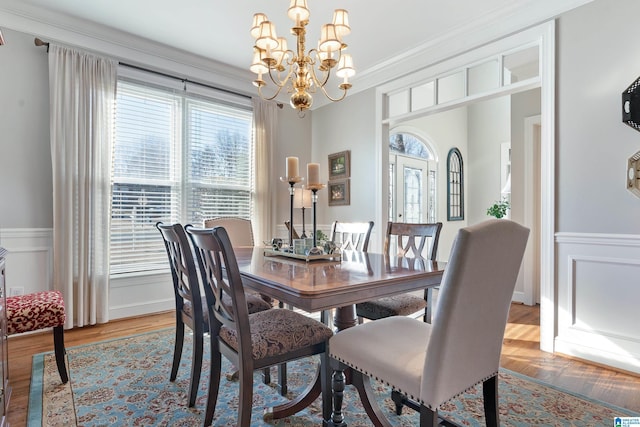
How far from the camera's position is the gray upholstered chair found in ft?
3.35

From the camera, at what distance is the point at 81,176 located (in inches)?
117

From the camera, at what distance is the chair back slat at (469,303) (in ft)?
3.30

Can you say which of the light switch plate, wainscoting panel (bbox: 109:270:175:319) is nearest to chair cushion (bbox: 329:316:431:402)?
the light switch plate

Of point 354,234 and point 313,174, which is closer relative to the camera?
point 313,174

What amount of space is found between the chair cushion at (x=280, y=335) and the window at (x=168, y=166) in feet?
7.55

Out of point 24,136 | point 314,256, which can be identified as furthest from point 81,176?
Result: point 314,256

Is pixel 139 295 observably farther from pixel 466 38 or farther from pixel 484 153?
pixel 484 153

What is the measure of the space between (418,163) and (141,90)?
3900 mm

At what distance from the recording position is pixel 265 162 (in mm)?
4156

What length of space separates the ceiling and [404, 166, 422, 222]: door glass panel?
7.37ft

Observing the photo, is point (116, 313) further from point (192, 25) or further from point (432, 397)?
point (432, 397)

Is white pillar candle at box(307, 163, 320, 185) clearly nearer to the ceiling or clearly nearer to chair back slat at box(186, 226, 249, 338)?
chair back slat at box(186, 226, 249, 338)

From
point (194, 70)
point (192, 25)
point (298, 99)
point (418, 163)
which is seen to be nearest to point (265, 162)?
point (194, 70)

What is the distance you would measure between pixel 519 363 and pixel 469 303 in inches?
68.0
